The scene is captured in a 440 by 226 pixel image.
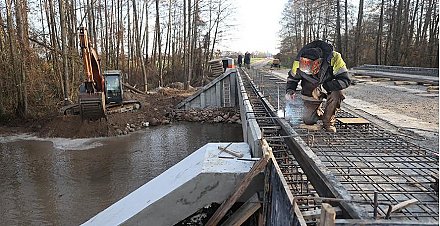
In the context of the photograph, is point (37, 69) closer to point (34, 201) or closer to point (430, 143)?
point (34, 201)

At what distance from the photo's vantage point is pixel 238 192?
4703 millimetres

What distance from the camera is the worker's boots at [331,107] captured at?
6004 mm

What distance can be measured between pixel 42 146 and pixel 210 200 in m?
12.6

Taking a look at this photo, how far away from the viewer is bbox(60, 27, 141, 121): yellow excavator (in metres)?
15.7

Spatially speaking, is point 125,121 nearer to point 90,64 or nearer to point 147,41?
point 90,64

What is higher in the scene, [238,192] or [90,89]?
[90,89]

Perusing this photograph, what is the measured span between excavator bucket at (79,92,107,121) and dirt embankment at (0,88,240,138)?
0.56m

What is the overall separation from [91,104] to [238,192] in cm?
1296

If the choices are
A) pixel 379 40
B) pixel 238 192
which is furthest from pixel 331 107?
pixel 379 40

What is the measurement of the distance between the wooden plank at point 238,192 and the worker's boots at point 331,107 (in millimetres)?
2208

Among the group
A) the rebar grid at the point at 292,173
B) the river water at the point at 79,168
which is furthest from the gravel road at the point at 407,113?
the river water at the point at 79,168

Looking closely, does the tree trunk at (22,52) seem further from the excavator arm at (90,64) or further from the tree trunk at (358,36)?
the tree trunk at (358,36)

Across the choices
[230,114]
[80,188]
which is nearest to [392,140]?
[80,188]

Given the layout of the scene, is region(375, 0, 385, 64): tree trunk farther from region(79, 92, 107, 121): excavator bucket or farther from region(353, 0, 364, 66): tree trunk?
region(79, 92, 107, 121): excavator bucket
